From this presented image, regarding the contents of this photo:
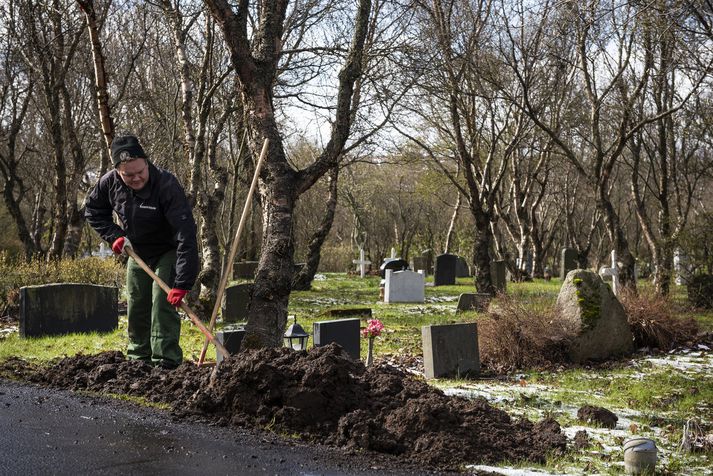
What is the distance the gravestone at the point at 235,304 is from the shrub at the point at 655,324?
642 centimetres

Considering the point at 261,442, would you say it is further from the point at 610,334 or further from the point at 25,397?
the point at 610,334

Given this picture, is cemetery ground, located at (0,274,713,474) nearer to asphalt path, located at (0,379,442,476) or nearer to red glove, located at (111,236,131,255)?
asphalt path, located at (0,379,442,476)

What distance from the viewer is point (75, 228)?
21719mm

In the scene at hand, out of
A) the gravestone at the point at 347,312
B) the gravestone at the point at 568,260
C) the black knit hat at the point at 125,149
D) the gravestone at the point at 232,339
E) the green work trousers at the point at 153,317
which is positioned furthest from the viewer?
the gravestone at the point at 568,260

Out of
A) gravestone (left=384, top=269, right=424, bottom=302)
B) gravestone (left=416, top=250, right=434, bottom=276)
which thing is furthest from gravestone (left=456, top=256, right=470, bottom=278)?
gravestone (left=384, top=269, right=424, bottom=302)

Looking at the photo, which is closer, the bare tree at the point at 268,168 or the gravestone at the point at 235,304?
the bare tree at the point at 268,168

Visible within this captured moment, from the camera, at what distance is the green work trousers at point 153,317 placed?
23.3 feet

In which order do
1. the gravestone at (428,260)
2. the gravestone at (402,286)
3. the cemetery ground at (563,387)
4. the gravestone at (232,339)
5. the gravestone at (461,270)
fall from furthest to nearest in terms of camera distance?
1. the gravestone at (428,260)
2. the gravestone at (461,270)
3. the gravestone at (402,286)
4. the gravestone at (232,339)
5. the cemetery ground at (563,387)

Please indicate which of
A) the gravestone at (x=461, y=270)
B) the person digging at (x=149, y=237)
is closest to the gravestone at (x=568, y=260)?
the gravestone at (x=461, y=270)

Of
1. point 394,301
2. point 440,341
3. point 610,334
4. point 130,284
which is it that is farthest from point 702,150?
point 130,284

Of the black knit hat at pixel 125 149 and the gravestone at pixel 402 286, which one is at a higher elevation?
the black knit hat at pixel 125 149

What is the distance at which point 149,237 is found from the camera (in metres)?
7.28

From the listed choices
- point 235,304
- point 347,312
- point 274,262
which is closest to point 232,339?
point 274,262

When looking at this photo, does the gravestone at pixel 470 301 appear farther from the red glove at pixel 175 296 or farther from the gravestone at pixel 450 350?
the red glove at pixel 175 296
